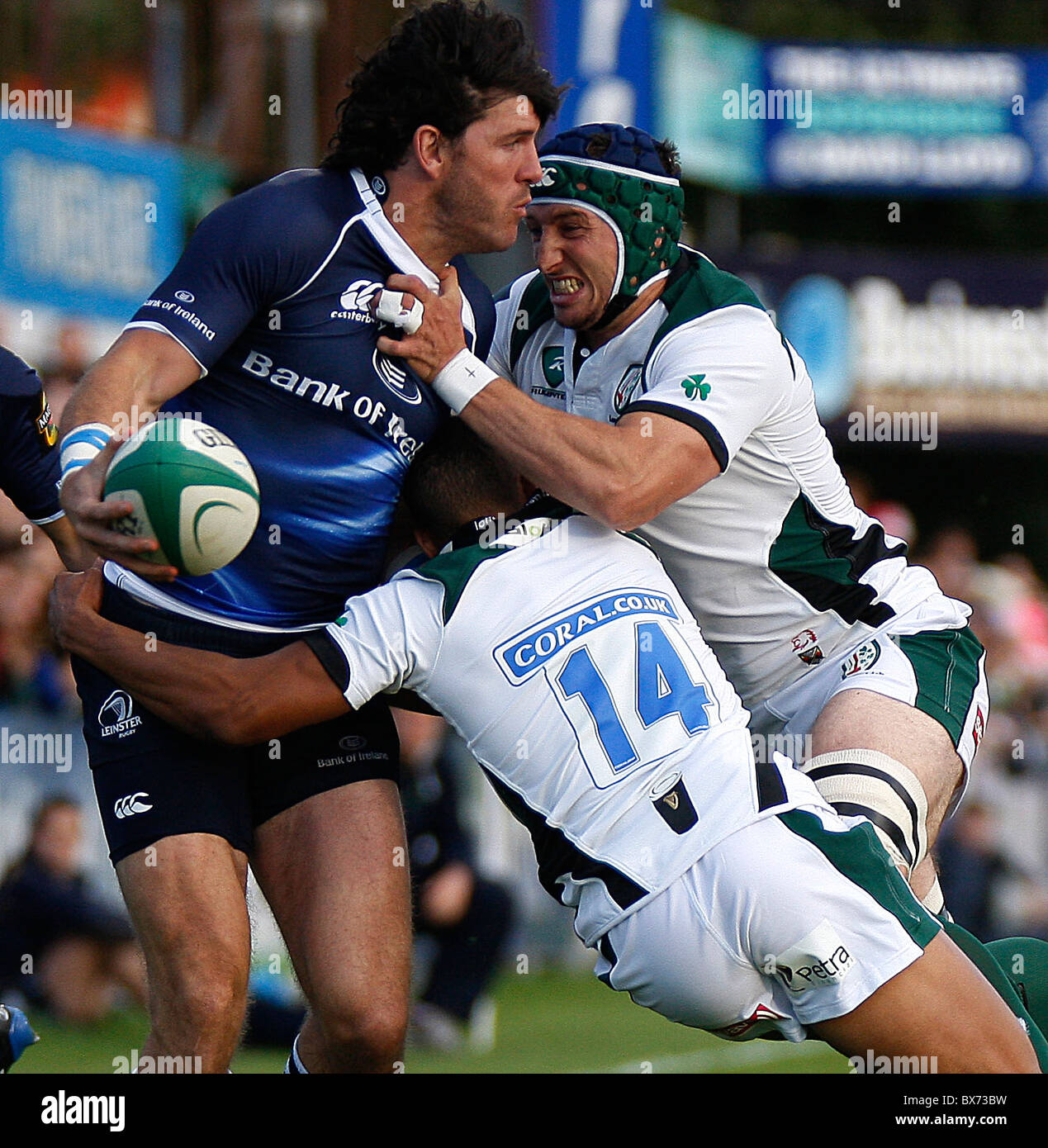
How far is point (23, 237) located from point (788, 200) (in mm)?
13963

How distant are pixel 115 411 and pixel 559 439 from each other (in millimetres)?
1152

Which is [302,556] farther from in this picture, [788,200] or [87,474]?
[788,200]

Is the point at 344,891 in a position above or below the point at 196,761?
below

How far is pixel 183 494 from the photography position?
385 cm

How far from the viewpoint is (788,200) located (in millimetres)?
21922

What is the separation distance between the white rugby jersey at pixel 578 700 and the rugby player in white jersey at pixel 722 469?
389mm

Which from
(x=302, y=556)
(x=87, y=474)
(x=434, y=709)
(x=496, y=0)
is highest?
(x=496, y=0)

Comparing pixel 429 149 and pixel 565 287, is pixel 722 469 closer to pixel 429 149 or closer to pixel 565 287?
pixel 565 287

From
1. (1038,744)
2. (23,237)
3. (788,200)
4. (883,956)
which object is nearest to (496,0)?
(23,237)

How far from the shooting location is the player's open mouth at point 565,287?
16.1 feet
